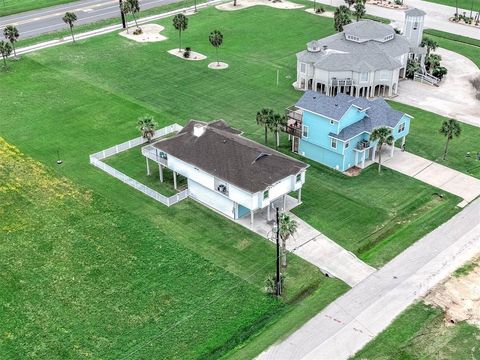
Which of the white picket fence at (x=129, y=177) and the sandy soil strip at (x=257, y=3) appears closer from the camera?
the white picket fence at (x=129, y=177)

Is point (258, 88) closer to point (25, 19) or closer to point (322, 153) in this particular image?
point (322, 153)

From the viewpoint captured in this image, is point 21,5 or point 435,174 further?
point 21,5

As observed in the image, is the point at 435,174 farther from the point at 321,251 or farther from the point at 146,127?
the point at 146,127

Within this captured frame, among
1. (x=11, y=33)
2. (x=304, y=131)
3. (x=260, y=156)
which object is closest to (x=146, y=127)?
(x=260, y=156)

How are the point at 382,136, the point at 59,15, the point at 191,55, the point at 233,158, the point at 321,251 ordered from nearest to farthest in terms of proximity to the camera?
the point at 321,251, the point at 233,158, the point at 382,136, the point at 191,55, the point at 59,15

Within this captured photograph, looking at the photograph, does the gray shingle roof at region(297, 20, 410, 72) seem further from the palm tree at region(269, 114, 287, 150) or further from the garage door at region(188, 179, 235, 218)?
the garage door at region(188, 179, 235, 218)

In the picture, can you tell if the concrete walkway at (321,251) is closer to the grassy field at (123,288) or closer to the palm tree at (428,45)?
the grassy field at (123,288)

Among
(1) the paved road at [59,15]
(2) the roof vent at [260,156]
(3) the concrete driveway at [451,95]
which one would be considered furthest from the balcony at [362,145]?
(1) the paved road at [59,15]
